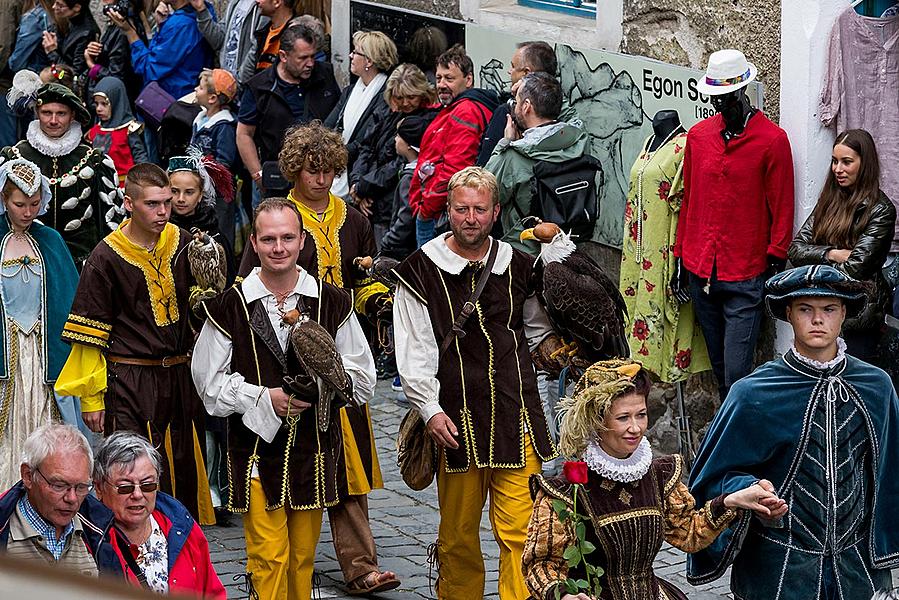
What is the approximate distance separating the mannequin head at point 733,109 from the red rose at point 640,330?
1.22 meters

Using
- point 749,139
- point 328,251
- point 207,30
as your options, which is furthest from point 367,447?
point 207,30

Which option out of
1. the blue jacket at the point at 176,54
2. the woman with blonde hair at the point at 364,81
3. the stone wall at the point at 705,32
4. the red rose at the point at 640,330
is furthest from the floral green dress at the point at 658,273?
the blue jacket at the point at 176,54

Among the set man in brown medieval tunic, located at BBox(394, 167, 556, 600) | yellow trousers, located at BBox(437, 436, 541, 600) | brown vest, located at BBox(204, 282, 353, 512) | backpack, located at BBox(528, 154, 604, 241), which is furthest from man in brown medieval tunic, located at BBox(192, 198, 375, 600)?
backpack, located at BBox(528, 154, 604, 241)

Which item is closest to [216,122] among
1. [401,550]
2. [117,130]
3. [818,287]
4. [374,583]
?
[117,130]

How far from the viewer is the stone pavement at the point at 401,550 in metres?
5.97

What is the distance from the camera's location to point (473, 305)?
5.20 meters

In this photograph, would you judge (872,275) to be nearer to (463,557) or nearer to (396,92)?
(463,557)

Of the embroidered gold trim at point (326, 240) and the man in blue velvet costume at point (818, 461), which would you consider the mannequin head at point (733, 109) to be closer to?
the embroidered gold trim at point (326, 240)

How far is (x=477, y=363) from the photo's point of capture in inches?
207

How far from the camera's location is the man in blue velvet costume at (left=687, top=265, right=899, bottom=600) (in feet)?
13.0

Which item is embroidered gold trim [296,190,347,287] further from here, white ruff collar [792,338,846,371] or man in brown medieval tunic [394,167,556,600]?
white ruff collar [792,338,846,371]

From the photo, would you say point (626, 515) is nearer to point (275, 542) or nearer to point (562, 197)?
point (275, 542)

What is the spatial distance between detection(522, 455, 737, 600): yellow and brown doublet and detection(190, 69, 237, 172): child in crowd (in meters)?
6.74

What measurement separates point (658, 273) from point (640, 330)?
35cm
